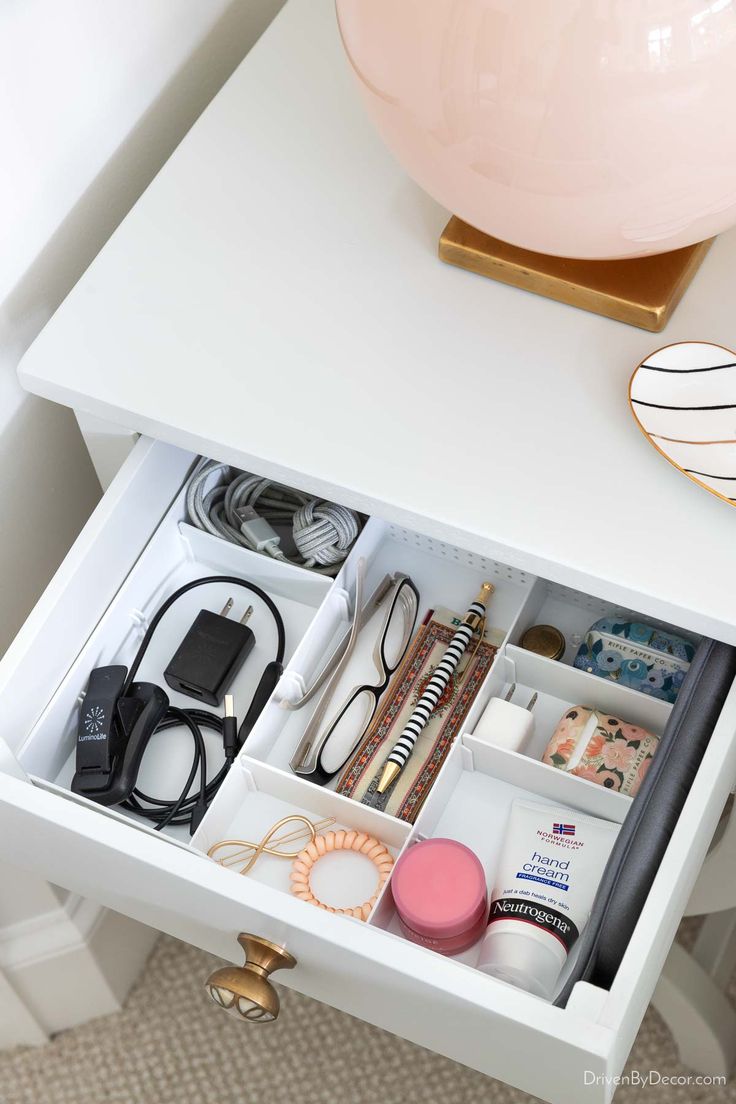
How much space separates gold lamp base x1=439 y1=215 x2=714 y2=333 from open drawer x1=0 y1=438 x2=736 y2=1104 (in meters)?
0.19

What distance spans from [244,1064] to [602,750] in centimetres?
65

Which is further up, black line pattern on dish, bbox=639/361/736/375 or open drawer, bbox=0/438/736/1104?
black line pattern on dish, bbox=639/361/736/375

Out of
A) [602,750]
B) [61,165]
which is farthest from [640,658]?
[61,165]

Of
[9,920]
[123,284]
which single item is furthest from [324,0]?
[9,920]

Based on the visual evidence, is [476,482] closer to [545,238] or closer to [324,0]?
[545,238]

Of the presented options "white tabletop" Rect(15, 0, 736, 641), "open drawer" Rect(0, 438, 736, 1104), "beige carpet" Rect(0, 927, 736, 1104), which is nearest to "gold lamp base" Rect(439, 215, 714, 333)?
"white tabletop" Rect(15, 0, 736, 641)

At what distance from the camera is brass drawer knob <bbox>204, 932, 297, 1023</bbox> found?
70cm

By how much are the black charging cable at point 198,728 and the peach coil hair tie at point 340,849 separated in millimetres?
77

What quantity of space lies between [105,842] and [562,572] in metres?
0.30

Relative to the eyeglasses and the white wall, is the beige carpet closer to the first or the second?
the white wall

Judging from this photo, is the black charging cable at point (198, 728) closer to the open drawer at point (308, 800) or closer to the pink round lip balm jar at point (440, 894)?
the open drawer at point (308, 800)

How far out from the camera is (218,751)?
33.6 inches

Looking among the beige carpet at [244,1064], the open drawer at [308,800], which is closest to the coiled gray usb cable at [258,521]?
the open drawer at [308,800]

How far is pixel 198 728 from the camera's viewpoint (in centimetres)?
84
